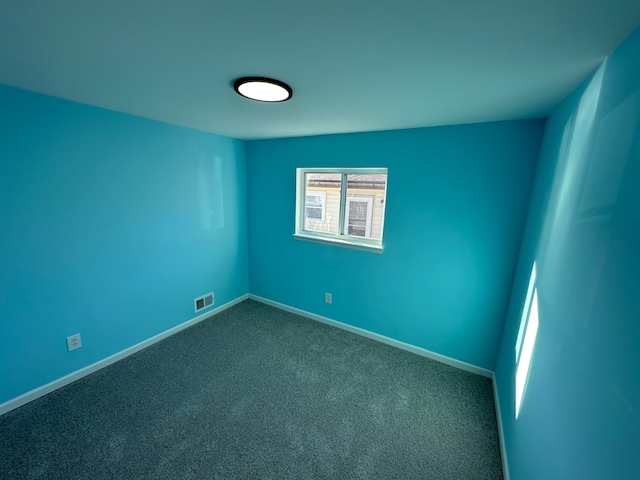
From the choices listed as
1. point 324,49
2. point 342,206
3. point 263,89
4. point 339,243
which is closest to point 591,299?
point 324,49

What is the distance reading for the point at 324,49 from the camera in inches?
38.1

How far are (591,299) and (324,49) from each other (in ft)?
4.30

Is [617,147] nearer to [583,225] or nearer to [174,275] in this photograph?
[583,225]

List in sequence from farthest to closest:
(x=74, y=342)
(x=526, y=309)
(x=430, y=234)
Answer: (x=430, y=234), (x=74, y=342), (x=526, y=309)

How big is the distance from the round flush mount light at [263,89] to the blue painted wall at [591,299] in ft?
4.40

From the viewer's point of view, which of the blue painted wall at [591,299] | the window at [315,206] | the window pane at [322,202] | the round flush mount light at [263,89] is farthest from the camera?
the window at [315,206]

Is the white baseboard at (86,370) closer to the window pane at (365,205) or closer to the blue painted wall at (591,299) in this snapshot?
the window pane at (365,205)

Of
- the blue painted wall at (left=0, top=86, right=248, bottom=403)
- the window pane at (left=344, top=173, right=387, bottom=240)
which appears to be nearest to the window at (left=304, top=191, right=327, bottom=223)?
the window pane at (left=344, top=173, right=387, bottom=240)

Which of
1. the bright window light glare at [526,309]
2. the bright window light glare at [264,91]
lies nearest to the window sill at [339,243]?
the bright window light glare at [526,309]

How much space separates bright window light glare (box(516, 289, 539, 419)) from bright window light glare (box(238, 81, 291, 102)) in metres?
1.81

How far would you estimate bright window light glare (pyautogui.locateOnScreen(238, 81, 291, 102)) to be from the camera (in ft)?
4.28

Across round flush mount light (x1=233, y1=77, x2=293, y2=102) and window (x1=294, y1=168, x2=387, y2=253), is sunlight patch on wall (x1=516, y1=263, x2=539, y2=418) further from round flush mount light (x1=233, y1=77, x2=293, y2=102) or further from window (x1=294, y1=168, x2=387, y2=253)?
round flush mount light (x1=233, y1=77, x2=293, y2=102)

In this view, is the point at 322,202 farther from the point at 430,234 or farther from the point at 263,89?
the point at 263,89

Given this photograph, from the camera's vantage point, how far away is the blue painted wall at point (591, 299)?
64 centimetres
